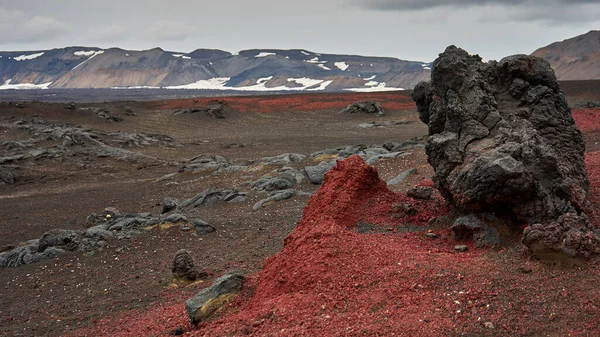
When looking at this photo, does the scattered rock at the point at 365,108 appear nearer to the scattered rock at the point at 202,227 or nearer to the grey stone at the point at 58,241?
the scattered rock at the point at 202,227

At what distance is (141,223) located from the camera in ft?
52.8

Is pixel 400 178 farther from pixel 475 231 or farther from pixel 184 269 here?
pixel 475 231

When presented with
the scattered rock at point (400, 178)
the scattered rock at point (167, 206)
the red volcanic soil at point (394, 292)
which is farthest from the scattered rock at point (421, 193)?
the scattered rock at point (167, 206)

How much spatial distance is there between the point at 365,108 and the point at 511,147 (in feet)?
166

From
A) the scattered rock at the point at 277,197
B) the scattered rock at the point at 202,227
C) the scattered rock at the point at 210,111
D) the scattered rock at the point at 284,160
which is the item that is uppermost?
the scattered rock at the point at 210,111

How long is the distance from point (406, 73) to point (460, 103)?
177750mm

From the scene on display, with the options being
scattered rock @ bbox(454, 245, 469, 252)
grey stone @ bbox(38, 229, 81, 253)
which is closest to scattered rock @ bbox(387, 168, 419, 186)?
scattered rock @ bbox(454, 245, 469, 252)

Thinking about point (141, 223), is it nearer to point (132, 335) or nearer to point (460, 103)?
point (132, 335)

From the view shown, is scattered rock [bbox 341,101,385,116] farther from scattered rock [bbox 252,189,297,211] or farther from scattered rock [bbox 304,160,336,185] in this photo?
scattered rock [bbox 252,189,297,211]

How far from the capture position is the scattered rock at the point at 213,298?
314 inches

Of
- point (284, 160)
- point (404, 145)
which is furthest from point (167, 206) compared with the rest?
point (404, 145)

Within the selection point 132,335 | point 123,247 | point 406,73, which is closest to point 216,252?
point 123,247

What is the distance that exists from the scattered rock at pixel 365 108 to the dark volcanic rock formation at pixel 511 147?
46.4m

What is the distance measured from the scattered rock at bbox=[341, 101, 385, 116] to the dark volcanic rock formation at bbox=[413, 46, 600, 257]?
152ft
